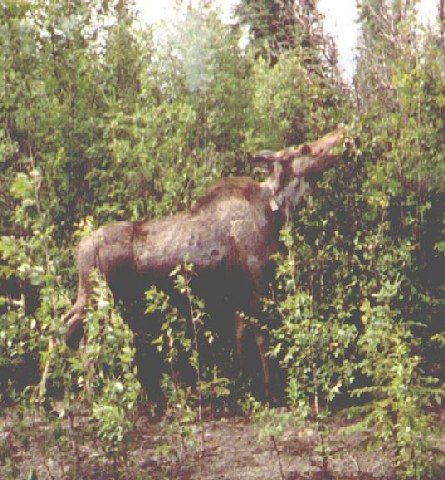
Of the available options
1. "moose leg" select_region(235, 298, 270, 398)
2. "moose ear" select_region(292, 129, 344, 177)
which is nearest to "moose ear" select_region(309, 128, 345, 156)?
"moose ear" select_region(292, 129, 344, 177)

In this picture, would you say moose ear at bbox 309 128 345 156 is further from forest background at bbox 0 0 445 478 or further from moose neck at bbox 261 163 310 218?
moose neck at bbox 261 163 310 218

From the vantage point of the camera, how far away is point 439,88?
22.8 ft

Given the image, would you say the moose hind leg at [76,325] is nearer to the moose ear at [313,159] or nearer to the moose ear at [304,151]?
the moose ear at [313,159]

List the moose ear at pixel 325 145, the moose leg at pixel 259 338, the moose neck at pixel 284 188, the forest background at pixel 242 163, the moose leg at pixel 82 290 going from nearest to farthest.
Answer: the forest background at pixel 242 163 → the moose leg at pixel 259 338 → the moose leg at pixel 82 290 → the moose neck at pixel 284 188 → the moose ear at pixel 325 145

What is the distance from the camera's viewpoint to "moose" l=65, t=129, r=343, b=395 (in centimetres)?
703

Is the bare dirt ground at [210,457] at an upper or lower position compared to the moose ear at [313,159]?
lower

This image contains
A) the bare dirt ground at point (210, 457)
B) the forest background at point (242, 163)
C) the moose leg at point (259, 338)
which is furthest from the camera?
the moose leg at point (259, 338)

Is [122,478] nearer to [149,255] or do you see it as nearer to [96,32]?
[149,255]

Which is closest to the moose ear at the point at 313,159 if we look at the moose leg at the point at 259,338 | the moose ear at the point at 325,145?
the moose ear at the point at 325,145

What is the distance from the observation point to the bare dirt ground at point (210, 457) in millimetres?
4968

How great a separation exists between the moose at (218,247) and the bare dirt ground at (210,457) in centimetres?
120

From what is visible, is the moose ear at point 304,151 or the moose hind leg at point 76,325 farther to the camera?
the moose ear at point 304,151

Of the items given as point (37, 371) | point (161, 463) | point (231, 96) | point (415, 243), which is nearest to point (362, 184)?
point (415, 243)

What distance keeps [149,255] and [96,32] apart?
4626 millimetres
